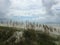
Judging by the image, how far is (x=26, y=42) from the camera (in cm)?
10131

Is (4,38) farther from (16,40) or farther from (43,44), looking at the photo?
(43,44)

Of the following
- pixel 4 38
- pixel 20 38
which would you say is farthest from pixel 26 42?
pixel 4 38

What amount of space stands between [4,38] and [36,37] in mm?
22133

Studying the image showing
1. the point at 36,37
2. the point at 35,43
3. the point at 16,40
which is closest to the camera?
the point at 16,40

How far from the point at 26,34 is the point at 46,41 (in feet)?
42.5

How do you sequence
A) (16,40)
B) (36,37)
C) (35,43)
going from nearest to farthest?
(16,40) < (35,43) < (36,37)

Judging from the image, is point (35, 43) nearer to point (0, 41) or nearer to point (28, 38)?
point (28, 38)

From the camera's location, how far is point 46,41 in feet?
353

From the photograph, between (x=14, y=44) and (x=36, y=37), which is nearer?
(x=14, y=44)

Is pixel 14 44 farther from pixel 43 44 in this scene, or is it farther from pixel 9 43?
pixel 43 44

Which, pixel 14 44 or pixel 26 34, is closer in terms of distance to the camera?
pixel 14 44

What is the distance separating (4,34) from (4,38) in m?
3.12

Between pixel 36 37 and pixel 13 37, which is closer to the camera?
pixel 13 37

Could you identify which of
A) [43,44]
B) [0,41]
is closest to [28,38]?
[43,44]
